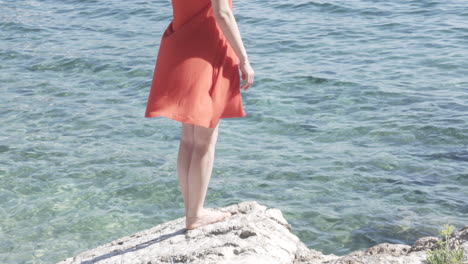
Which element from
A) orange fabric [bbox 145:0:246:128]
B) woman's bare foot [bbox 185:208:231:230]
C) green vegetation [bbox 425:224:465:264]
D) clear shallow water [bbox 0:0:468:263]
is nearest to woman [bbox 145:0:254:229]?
orange fabric [bbox 145:0:246:128]

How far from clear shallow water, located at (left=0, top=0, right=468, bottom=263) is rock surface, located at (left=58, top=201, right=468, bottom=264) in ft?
4.66

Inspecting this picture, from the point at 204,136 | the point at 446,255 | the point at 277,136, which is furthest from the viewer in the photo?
the point at 277,136

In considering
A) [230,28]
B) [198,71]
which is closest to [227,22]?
[230,28]

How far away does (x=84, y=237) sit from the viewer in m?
6.39

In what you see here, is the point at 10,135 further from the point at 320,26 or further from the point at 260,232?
the point at 320,26

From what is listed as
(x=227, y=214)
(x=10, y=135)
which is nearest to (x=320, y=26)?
(x=10, y=135)

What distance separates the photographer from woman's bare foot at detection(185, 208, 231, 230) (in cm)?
452

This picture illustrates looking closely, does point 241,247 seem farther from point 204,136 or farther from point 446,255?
point 446,255

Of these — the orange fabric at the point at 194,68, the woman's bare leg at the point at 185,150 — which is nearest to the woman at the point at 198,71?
the orange fabric at the point at 194,68

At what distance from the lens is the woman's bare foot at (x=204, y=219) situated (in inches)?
178

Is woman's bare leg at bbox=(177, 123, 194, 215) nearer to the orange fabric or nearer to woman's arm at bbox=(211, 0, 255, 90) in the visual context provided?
the orange fabric

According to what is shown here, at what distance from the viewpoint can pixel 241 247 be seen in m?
4.23

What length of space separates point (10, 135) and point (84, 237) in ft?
9.75

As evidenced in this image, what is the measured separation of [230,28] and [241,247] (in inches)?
52.0
